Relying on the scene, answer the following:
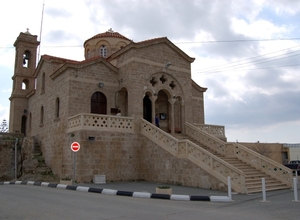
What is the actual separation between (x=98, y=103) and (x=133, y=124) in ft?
9.41

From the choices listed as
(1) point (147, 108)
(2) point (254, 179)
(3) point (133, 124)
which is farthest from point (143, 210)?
(1) point (147, 108)

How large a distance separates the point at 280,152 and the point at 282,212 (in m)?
39.6

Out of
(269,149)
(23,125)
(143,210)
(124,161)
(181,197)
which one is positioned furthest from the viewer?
(269,149)

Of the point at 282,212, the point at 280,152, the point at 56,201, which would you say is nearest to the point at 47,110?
the point at 56,201

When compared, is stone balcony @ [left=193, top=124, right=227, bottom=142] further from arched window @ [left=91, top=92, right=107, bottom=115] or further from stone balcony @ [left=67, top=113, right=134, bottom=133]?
arched window @ [left=91, top=92, right=107, bottom=115]

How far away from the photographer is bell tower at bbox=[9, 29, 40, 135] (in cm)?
2614

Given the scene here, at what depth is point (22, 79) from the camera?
2703 centimetres

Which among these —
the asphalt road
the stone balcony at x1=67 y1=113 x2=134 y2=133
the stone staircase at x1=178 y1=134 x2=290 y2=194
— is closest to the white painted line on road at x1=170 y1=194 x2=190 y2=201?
the asphalt road

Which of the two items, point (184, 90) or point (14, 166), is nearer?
point (184, 90)

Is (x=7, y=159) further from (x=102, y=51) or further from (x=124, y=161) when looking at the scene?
(x=102, y=51)

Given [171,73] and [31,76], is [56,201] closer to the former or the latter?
[171,73]

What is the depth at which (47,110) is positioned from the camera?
20688mm

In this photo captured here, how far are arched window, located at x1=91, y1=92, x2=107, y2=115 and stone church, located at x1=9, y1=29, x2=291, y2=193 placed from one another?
0.06 meters

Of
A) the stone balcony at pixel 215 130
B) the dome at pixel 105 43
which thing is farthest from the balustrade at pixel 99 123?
the dome at pixel 105 43
